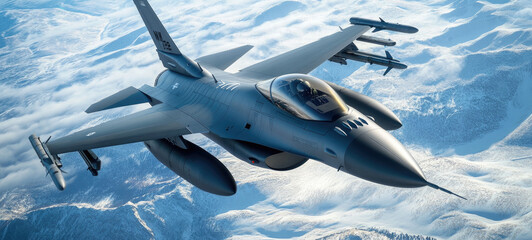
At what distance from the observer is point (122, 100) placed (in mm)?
18547

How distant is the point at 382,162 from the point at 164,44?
Result: 14465 millimetres

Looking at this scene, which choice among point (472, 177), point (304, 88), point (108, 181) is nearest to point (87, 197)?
point (108, 181)

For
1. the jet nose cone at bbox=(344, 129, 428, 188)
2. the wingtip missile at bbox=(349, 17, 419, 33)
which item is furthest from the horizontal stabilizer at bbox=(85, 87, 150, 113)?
the wingtip missile at bbox=(349, 17, 419, 33)

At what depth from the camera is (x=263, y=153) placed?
1160 centimetres

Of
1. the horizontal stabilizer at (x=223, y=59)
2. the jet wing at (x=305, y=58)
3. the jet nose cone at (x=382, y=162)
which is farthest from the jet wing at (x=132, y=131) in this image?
the jet nose cone at (x=382, y=162)

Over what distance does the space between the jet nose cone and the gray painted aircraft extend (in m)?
0.02

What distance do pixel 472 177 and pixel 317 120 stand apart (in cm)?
16938

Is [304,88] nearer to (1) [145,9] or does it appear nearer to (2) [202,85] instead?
(2) [202,85]

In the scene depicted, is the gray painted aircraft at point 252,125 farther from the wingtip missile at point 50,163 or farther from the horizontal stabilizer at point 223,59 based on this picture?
the horizontal stabilizer at point 223,59

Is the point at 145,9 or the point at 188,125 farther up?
the point at 145,9

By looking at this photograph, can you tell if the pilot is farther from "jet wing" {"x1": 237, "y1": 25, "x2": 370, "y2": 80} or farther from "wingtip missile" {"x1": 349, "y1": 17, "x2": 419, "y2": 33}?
"wingtip missile" {"x1": 349, "y1": 17, "x2": 419, "y2": 33}

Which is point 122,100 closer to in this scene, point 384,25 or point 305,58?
point 305,58

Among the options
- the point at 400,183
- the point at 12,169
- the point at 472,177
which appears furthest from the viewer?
the point at 12,169

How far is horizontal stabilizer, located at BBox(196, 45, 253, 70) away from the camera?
68.2ft
